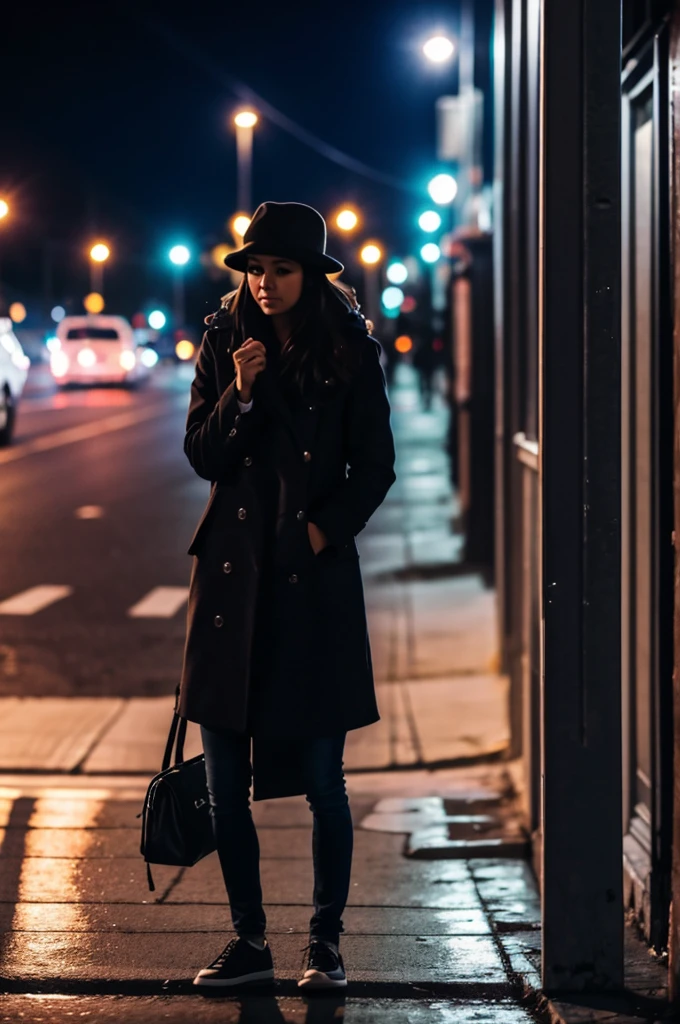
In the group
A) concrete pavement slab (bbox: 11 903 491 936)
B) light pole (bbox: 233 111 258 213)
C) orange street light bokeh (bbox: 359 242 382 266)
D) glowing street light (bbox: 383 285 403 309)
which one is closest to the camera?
concrete pavement slab (bbox: 11 903 491 936)

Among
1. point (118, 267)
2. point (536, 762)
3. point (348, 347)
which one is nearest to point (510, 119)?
point (536, 762)

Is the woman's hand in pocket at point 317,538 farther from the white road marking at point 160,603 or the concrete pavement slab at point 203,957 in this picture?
the white road marking at point 160,603

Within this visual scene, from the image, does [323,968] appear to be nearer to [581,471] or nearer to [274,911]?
[274,911]

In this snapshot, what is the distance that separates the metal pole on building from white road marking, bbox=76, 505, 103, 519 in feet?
41.7

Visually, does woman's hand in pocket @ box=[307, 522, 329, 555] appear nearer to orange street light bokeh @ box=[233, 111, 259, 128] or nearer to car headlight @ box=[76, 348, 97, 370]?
car headlight @ box=[76, 348, 97, 370]

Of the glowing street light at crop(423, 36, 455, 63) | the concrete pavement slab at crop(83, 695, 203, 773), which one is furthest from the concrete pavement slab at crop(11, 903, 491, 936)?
the glowing street light at crop(423, 36, 455, 63)

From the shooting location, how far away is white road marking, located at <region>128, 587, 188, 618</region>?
37.2ft

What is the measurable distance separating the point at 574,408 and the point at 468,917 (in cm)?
183

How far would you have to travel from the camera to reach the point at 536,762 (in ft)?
18.8

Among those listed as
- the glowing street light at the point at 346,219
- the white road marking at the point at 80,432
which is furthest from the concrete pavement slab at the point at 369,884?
the glowing street light at the point at 346,219

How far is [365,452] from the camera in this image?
402 centimetres

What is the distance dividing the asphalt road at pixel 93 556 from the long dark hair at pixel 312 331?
521 centimetres

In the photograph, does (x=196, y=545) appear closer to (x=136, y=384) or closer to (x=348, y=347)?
(x=348, y=347)

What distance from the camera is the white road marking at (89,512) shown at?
1634 cm
